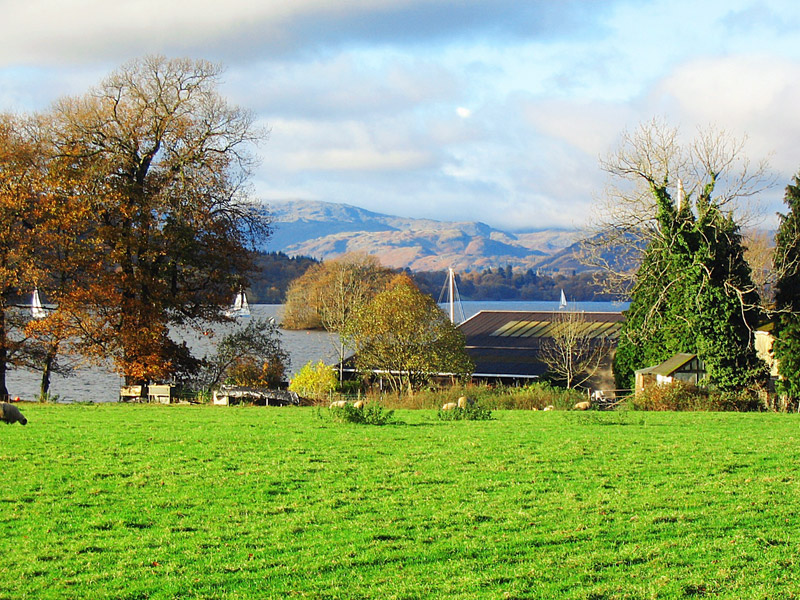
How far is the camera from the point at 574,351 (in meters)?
42.2

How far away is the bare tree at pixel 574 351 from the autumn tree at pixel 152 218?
17.1 m

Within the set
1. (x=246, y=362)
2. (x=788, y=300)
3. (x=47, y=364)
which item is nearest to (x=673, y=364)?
(x=788, y=300)

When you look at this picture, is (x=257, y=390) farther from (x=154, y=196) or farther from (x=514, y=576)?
(x=514, y=576)

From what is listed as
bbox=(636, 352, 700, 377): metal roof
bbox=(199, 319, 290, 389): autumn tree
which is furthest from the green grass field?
bbox=(199, 319, 290, 389): autumn tree

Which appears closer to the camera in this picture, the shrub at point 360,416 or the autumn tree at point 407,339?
the shrub at point 360,416

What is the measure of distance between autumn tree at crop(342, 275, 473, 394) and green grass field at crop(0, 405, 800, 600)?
1879cm

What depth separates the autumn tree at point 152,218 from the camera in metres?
30.4

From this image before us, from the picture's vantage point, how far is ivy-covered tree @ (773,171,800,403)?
30.0m

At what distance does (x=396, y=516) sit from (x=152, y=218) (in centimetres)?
2568

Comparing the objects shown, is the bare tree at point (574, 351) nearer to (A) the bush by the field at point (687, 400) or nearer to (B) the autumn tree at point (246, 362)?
(A) the bush by the field at point (687, 400)

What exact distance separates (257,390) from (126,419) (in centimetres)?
1147

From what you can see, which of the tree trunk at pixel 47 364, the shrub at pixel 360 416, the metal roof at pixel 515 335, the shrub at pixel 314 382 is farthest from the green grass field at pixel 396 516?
the metal roof at pixel 515 335

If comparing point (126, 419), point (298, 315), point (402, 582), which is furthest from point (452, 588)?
point (298, 315)

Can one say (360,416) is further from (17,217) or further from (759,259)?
(759,259)
